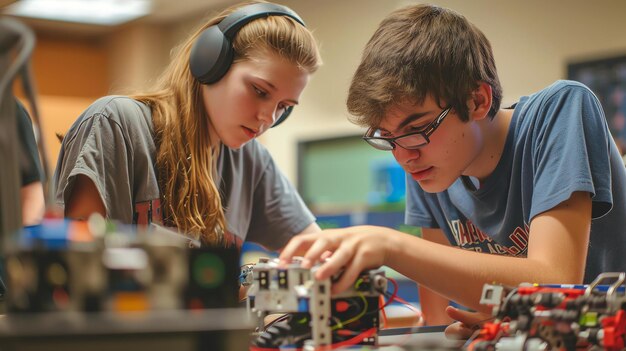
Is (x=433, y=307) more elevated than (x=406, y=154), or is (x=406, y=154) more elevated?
(x=406, y=154)

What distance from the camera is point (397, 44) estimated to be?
1.40m

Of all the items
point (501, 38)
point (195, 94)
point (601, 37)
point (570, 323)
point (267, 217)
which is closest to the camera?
point (570, 323)

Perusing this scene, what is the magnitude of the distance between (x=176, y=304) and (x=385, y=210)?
12.5 feet

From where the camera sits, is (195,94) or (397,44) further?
(195,94)

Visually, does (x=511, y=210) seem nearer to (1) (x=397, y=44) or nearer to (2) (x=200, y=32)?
(1) (x=397, y=44)

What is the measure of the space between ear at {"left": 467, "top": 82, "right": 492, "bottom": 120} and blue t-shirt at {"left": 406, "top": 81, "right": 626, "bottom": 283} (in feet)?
0.30

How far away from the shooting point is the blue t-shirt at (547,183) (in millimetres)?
1278

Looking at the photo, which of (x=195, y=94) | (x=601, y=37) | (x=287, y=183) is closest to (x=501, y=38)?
(x=601, y=37)

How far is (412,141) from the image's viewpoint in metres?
1.36

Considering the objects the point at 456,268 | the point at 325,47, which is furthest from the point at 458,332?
the point at 325,47

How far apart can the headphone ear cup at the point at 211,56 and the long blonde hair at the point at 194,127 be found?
40mm

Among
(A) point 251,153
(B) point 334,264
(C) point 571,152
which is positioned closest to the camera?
(B) point 334,264

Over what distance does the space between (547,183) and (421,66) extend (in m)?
0.34

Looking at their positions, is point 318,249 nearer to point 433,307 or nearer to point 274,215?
point 433,307
